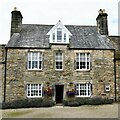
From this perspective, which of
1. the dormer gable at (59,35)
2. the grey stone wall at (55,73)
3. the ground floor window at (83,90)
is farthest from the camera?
the dormer gable at (59,35)

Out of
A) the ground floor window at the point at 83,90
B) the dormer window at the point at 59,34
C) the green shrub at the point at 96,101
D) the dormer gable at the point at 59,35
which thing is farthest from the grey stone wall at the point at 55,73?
the green shrub at the point at 96,101

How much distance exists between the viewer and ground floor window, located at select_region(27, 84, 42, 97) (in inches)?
1041

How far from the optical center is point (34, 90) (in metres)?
26.5

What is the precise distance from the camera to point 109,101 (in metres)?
25.8

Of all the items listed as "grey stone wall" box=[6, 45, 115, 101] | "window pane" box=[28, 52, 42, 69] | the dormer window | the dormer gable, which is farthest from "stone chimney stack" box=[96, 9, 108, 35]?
"window pane" box=[28, 52, 42, 69]

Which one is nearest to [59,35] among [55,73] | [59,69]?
[59,69]

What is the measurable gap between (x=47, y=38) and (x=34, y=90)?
20.3 ft

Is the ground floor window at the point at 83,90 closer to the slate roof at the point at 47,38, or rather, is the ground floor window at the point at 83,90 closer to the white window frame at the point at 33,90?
the white window frame at the point at 33,90

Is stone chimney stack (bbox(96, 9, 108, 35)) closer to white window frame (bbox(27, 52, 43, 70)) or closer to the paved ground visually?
white window frame (bbox(27, 52, 43, 70))

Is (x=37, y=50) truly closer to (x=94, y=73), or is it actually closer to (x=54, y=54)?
(x=54, y=54)

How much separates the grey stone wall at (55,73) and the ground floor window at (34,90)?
1.36 feet

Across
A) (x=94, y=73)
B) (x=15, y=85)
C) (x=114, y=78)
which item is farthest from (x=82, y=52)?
(x=15, y=85)

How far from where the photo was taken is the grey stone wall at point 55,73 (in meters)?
26.5

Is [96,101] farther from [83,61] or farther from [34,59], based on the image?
[34,59]
